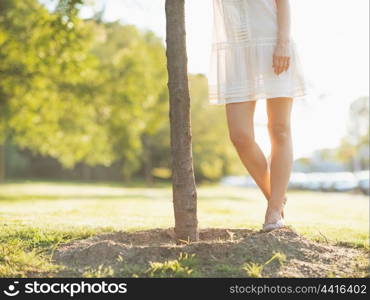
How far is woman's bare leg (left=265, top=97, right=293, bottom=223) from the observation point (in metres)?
3.39

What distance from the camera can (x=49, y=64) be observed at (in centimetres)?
1171

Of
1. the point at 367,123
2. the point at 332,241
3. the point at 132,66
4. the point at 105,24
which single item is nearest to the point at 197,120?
the point at 367,123

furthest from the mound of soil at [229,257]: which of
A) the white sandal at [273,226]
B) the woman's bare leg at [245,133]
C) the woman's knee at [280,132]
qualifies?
the woman's knee at [280,132]

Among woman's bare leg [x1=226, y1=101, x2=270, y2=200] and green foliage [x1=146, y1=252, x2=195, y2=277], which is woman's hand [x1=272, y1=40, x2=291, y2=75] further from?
green foliage [x1=146, y1=252, x2=195, y2=277]

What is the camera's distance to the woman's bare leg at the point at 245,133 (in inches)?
130

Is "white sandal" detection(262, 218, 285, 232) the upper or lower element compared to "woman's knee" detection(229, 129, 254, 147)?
lower

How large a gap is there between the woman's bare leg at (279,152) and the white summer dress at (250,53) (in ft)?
0.34

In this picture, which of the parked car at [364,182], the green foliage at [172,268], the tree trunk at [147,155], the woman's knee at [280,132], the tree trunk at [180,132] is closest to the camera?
the green foliage at [172,268]

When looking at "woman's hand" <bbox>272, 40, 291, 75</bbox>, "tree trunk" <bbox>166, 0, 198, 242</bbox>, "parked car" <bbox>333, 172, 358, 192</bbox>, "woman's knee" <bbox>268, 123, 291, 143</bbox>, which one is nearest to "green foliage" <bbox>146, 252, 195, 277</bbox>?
"tree trunk" <bbox>166, 0, 198, 242</bbox>

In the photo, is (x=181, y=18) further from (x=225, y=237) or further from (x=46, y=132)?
(x=46, y=132)

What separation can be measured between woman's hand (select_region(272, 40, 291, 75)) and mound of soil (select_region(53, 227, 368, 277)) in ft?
3.50

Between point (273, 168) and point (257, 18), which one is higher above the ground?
point (257, 18)

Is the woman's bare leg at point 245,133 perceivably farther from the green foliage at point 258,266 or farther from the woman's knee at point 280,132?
the green foliage at point 258,266

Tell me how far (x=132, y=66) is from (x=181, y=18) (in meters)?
14.5
